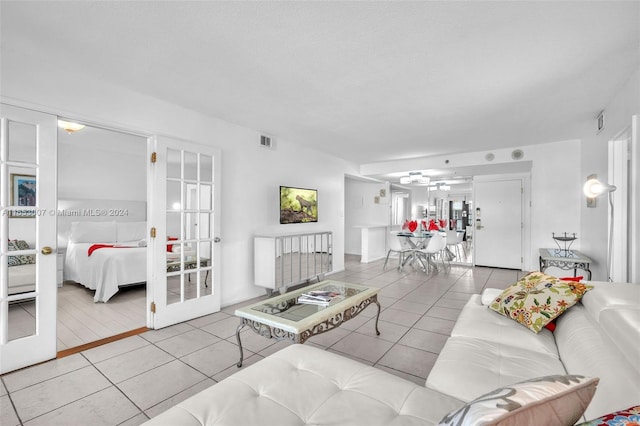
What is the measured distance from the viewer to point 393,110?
3.50m

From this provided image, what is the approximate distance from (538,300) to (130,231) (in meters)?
6.44

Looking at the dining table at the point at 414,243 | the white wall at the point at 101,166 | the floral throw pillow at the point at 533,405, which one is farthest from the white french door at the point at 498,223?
the white wall at the point at 101,166

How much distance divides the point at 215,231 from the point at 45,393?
2.00m

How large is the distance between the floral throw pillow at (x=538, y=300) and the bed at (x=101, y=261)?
4553mm

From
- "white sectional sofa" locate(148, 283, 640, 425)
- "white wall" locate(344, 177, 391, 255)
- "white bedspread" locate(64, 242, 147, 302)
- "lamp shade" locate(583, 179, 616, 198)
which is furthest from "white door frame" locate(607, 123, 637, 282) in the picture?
"white bedspread" locate(64, 242, 147, 302)

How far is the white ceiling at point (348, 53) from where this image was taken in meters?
1.83

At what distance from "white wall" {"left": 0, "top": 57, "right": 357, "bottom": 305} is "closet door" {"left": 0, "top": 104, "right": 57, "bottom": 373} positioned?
21cm

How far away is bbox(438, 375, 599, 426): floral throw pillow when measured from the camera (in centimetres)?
67

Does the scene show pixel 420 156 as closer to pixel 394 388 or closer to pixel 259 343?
pixel 259 343

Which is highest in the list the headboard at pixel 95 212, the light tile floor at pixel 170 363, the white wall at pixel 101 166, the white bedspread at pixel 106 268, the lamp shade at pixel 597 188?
the white wall at pixel 101 166

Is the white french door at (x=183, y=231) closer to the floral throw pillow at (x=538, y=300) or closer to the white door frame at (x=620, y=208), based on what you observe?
the floral throw pillow at (x=538, y=300)

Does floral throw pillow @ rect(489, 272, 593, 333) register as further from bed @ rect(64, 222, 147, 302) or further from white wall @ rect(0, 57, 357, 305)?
bed @ rect(64, 222, 147, 302)

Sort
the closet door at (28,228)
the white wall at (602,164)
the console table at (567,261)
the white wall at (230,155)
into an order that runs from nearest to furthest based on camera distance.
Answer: the closet door at (28,228) → the white wall at (230,155) → the white wall at (602,164) → the console table at (567,261)

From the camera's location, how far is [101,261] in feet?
13.5
